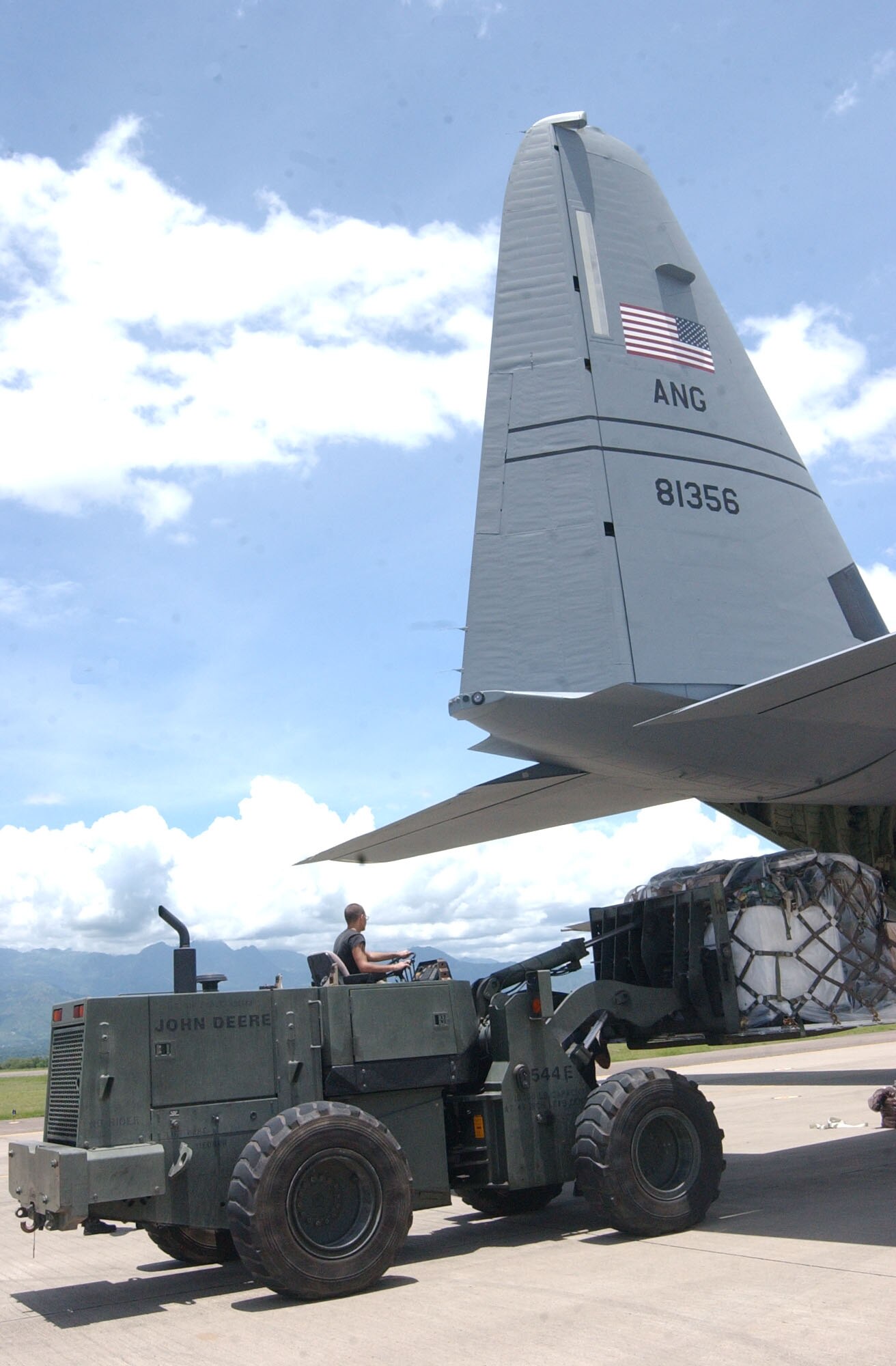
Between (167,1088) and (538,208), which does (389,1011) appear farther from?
(538,208)

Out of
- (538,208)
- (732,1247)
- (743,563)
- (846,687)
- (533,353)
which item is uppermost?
(538,208)

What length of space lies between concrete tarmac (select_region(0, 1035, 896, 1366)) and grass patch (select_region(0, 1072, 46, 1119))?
34.3 ft

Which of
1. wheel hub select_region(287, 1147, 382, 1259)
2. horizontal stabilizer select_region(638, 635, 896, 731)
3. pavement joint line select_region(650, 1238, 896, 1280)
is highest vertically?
horizontal stabilizer select_region(638, 635, 896, 731)

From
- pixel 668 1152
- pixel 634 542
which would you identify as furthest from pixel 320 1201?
pixel 634 542

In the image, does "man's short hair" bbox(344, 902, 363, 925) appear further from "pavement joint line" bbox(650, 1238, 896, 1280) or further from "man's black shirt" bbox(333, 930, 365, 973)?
"pavement joint line" bbox(650, 1238, 896, 1280)

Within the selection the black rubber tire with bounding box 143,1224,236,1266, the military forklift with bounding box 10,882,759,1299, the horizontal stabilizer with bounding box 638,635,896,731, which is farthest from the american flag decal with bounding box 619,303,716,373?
the black rubber tire with bounding box 143,1224,236,1266

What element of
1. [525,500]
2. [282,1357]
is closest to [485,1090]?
[282,1357]

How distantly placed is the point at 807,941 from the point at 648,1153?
74.8 inches

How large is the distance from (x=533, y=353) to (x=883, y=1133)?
8937 mm

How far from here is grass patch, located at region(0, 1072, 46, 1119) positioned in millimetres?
22783

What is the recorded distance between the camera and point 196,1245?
7.45m

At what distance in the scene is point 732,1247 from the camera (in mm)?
6820

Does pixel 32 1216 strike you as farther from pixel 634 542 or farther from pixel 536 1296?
pixel 634 542

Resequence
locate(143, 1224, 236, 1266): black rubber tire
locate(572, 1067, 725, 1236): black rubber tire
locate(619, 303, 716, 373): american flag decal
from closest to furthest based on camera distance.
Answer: locate(572, 1067, 725, 1236): black rubber tire
locate(143, 1224, 236, 1266): black rubber tire
locate(619, 303, 716, 373): american flag decal
